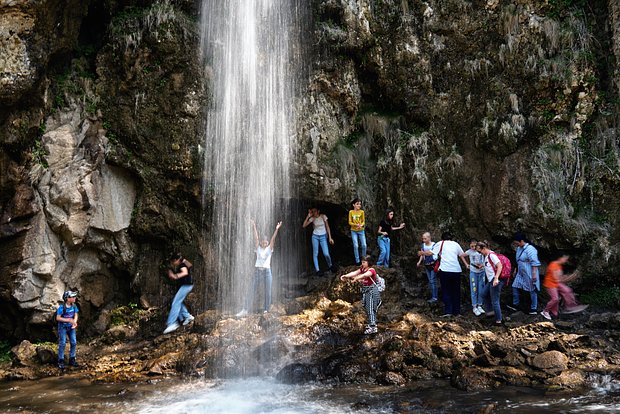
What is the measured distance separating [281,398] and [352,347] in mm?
2023

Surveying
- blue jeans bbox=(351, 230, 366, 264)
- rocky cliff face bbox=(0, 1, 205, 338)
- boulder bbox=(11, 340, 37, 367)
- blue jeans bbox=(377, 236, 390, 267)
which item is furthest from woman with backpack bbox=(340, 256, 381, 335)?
boulder bbox=(11, 340, 37, 367)

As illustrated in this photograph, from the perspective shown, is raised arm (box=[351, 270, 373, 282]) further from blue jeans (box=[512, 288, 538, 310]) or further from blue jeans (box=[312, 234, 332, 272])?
blue jeans (box=[512, 288, 538, 310])

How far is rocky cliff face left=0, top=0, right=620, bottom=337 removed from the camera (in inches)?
504

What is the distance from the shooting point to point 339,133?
1494 cm

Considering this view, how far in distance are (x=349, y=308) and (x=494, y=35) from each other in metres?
8.96

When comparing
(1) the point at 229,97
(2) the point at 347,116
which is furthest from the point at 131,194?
(2) the point at 347,116

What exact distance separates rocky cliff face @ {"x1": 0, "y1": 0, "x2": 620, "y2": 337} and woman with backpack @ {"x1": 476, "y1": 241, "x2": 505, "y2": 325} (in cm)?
279

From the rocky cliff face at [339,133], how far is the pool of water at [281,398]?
12.7ft

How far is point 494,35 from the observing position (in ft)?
48.1

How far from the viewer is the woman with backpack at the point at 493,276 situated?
10516mm

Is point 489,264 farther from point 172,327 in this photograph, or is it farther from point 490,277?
point 172,327

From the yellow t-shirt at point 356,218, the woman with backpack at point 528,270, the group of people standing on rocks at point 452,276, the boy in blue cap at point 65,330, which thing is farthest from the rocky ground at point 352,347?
the yellow t-shirt at point 356,218

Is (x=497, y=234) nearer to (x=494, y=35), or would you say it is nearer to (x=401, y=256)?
(x=401, y=256)

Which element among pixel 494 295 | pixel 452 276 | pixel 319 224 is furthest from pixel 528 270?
Result: pixel 319 224
